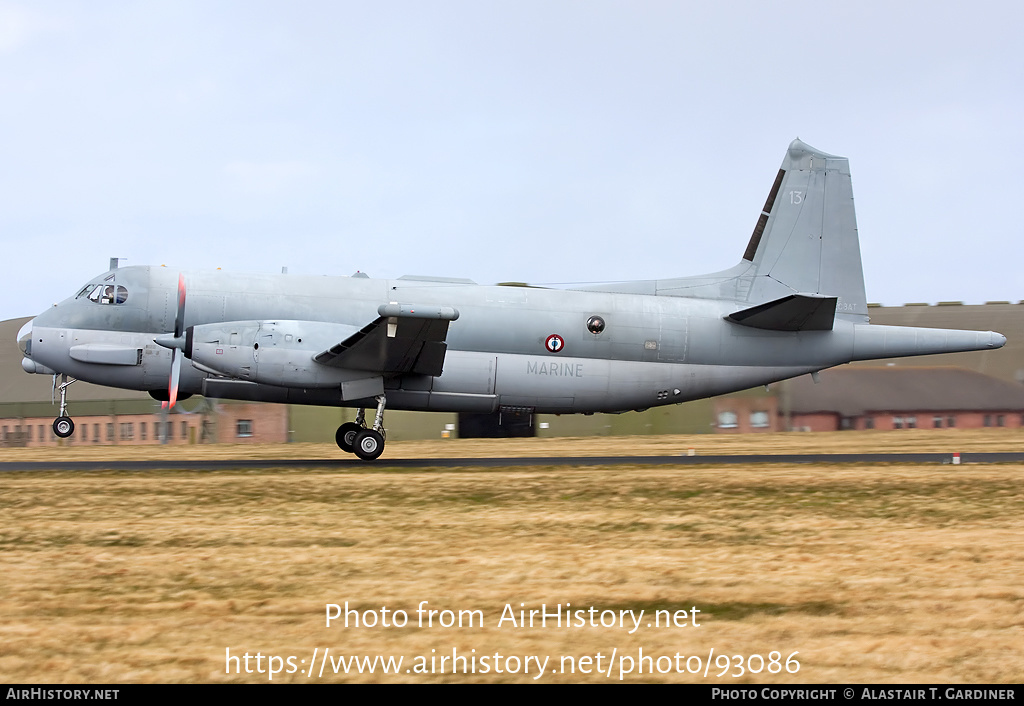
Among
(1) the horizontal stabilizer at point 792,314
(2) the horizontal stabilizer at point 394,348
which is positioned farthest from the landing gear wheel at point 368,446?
(1) the horizontal stabilizer at point 792,314

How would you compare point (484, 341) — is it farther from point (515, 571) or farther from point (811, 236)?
point (515, 571)

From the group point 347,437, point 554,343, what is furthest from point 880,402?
point 347,437

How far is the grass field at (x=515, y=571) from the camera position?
717 centimetres

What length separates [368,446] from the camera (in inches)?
840

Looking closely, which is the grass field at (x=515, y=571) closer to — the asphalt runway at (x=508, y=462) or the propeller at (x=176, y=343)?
the asphalt runway at (x=508, y=462)

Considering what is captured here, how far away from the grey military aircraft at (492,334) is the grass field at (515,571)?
3.29m

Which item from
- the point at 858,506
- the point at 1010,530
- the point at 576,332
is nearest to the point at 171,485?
the point at 576,332

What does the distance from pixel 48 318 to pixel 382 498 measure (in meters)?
11.1

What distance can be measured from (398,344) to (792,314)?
9.53m

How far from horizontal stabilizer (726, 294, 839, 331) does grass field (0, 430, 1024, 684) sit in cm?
534

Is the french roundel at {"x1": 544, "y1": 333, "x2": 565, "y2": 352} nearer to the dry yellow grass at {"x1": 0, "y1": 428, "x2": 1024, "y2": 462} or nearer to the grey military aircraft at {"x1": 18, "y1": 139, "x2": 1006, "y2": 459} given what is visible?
the grey military aircraft at {"x1": 18, "y1": 139, "x2": 1006, "y2": 459}

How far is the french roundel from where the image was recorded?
22219 mm

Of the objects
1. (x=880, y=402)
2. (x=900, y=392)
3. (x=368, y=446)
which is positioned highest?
(x=900, y=392)
